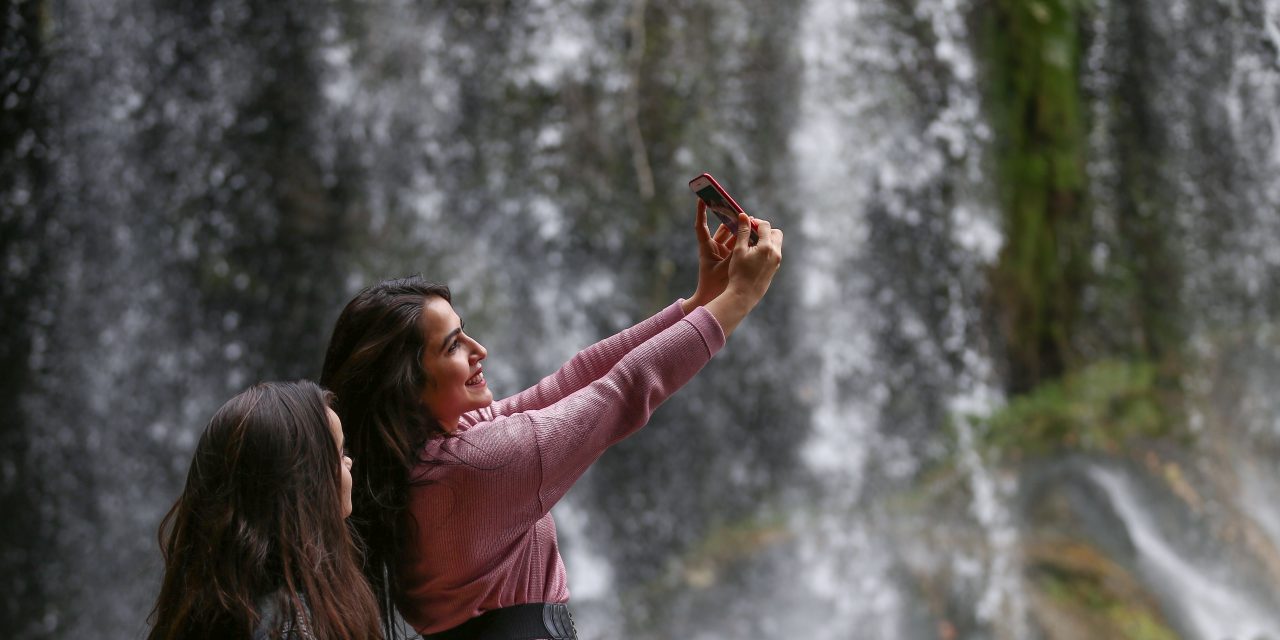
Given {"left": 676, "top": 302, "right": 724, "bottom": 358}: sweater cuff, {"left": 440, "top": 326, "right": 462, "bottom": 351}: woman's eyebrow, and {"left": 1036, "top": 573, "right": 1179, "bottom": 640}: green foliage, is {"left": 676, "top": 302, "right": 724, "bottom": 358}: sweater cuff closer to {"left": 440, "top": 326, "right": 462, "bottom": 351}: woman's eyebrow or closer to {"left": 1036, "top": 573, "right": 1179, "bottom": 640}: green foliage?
{"left": 440, "top": 326, "right": 462, "bottom": 351}: woman's eyebrow

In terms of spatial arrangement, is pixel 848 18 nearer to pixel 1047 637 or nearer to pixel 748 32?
pixel 748 32

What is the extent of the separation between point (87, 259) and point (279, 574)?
12.9 ft

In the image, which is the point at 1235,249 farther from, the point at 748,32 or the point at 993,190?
the point at 748,32

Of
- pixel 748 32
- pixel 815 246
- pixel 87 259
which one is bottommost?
pixel 87 259

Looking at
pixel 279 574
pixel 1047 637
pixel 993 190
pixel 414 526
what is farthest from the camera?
pixel 993 190

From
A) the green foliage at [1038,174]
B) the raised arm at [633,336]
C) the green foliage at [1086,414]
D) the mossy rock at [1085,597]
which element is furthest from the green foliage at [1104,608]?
the raised arm at [633,336]

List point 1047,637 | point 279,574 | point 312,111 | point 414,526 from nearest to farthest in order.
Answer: point 279,574 → point 414,526 → point 1047,637 → point 312,111

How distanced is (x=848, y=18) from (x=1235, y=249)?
1945mm

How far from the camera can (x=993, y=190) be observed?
16.2ft

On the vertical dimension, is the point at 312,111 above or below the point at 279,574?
above

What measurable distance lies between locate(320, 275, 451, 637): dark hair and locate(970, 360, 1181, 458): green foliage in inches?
152

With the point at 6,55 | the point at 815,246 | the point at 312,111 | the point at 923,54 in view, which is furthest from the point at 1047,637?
the point at 6,55

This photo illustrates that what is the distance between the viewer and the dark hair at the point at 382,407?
1.27 metres

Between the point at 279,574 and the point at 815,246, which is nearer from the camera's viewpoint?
the point at 279,574
